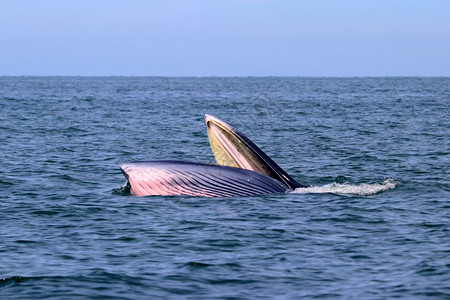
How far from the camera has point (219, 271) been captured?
1438 cm

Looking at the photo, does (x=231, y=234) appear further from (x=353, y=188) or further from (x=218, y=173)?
(x=353, y=188)

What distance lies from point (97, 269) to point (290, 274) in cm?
352

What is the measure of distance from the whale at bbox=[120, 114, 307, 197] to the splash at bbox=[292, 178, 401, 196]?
194cm

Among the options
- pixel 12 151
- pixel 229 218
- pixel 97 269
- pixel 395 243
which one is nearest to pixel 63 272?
pixel 97 269

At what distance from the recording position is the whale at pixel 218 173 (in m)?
19.2

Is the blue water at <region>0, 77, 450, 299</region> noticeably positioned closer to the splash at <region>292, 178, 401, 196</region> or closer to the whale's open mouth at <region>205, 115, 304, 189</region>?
the splash at <region>292, 178, 401, 196</region>

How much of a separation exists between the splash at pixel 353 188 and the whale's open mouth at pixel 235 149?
228cm

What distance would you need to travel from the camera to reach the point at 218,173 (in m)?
19.6

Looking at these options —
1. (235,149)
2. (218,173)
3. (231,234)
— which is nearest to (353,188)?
(218,173)

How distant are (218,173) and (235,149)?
827 mm

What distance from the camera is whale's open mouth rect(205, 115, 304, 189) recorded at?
741 inches

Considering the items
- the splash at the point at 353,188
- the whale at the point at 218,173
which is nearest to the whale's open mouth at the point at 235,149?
the whale at the point at 218,173

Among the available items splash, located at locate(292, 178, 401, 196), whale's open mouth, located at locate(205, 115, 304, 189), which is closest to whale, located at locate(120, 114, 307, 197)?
whale's open mouth, located at locate(205, 115, 304, 189)

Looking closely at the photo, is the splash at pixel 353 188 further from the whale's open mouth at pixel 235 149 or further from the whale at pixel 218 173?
the whale's open mouth at pixel 235 149
